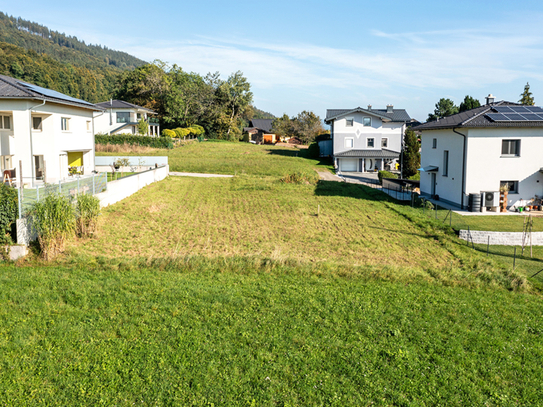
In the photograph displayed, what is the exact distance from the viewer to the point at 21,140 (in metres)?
22.5

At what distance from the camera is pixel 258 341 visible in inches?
326

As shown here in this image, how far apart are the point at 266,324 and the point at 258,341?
80 centimetres

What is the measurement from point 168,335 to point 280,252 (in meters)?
7.23

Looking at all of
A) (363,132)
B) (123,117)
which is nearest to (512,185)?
(363,132)

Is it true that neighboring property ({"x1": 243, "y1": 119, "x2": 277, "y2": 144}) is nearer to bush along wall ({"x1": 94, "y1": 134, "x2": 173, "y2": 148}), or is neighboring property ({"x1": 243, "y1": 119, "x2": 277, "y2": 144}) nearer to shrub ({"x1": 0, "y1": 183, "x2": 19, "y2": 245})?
bush along wall ({"x1": 94, "y1": 134, "x2": 173, "y2": 148})

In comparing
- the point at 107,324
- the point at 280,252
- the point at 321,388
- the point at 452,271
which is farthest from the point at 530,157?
the point at 107,324

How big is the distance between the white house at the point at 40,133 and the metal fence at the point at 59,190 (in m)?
A: 2.30

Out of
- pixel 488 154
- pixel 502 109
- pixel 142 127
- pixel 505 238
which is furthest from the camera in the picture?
pixel 142 127

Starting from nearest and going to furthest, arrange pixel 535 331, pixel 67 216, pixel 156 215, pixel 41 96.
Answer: pixel 535 331, pixel 67 216, pixel 156 215, pixel 41 96

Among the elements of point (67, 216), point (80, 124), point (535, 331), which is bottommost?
point (535, 331)

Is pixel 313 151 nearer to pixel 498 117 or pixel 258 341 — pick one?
pixel 498 117

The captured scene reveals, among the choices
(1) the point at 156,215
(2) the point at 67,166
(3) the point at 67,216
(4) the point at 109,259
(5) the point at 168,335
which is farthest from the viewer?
(2) the point at 67,166

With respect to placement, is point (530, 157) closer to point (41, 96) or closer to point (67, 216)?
point (67, 216)

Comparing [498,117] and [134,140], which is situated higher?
[498,117]
